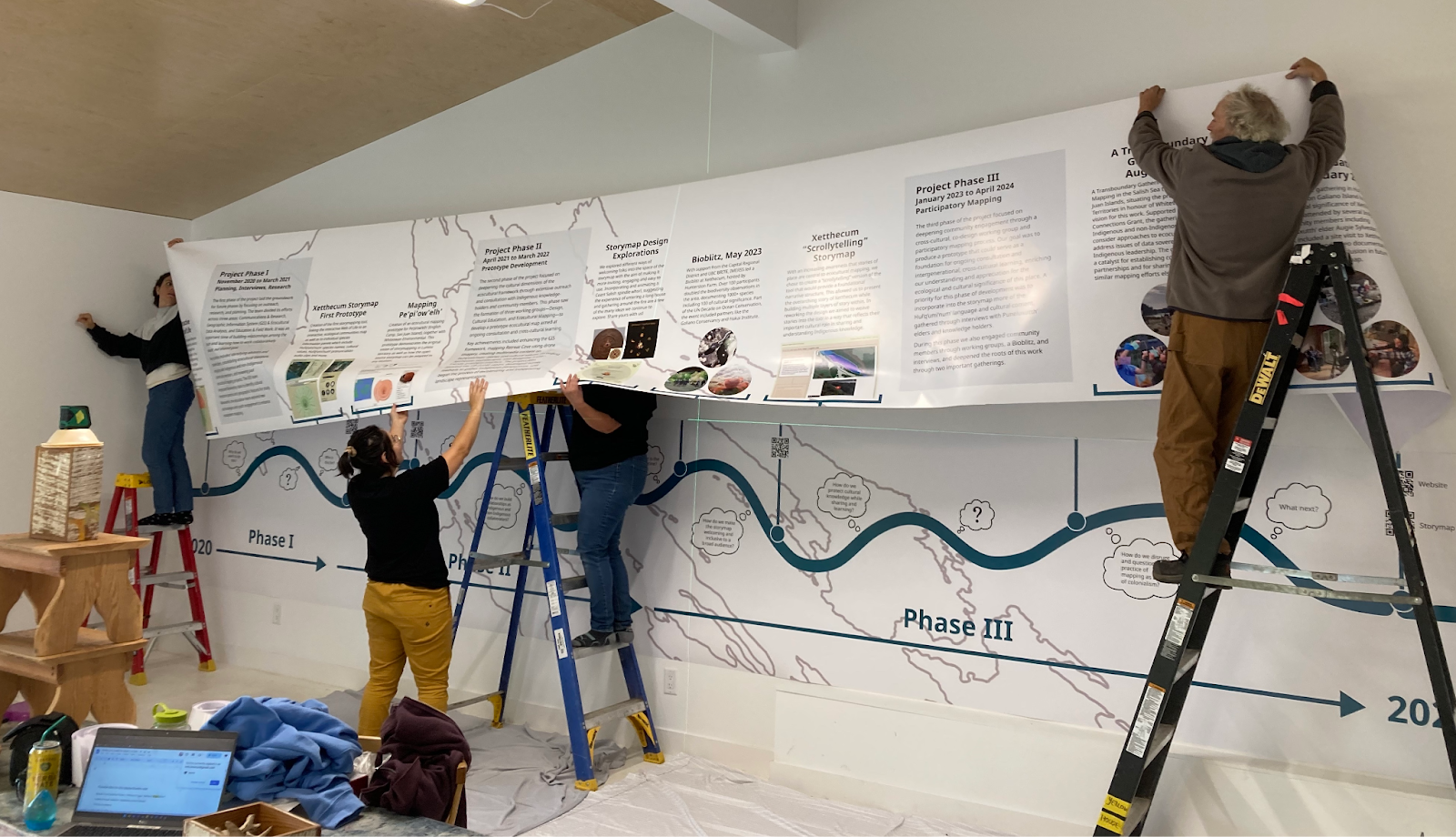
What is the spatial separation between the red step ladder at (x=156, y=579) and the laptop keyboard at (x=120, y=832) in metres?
3.21

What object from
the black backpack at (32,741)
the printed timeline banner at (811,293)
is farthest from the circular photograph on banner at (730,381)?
the black backpack at (32,741)

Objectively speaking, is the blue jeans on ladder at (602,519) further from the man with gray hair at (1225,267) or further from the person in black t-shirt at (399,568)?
the man with gray hair at (1225,267)

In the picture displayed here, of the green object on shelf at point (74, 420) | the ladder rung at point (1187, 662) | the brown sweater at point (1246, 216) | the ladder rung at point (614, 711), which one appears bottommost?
the ladder rung at point (614, 711)

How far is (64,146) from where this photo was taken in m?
4.21

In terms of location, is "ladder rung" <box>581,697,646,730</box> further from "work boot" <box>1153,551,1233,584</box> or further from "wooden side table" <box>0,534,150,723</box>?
"work boot" <box>1153,551,1233,584</box>

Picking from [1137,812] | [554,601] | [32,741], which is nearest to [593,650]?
[554,601]

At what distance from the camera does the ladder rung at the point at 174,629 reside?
4414 mm

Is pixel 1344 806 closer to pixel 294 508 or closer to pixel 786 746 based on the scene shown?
pixel 786 746

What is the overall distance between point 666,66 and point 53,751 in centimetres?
307

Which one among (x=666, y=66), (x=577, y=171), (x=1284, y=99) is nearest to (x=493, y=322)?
(x=577, y=171)

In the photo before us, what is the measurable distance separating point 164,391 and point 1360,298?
525cm

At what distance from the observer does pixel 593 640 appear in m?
3.48

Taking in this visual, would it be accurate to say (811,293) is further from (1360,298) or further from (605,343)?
(1360,298)

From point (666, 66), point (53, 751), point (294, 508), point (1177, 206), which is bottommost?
point (53, 751)
